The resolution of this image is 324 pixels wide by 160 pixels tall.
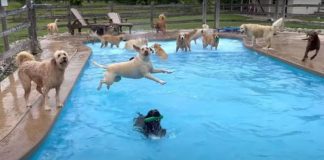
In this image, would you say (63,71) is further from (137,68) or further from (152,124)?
(152,124)

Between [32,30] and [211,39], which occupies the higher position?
[32,30]

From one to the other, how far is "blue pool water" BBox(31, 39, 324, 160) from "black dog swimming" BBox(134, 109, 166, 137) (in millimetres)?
120

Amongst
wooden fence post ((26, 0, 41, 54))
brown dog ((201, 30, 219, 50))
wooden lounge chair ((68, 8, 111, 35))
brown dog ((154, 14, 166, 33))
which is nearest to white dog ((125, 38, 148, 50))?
brown dog ((201, 30, 219, 50))

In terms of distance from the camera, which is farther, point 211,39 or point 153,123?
point 211,39

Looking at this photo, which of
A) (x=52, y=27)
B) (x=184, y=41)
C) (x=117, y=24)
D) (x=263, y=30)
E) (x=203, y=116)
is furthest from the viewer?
(x=117, y=24)

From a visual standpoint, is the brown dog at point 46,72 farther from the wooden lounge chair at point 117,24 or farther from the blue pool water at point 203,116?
the wooden lounge chair at point 117,24

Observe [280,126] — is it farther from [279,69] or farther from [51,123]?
[279,69]

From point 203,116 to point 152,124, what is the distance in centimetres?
186

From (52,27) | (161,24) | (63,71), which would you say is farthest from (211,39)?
(63,71)

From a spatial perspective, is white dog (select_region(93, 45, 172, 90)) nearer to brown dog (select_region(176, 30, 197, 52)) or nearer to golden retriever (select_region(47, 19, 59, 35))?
brown dog (select_region(176, 30, 197, 52))

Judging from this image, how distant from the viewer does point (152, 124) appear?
19.9 ft

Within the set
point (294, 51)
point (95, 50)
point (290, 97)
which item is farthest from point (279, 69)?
point (95, 50)

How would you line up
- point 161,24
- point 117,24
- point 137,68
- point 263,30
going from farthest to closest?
1. point 161,24
2. point 117,24
3. point 263,30
4. point 137,68

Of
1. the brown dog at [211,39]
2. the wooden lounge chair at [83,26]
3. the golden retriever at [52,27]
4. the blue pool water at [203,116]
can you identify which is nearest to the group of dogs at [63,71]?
the blue pool water at [203,116]
